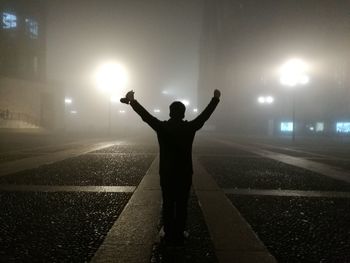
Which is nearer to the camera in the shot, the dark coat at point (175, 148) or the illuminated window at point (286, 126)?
the dark coat at point (175, 148)

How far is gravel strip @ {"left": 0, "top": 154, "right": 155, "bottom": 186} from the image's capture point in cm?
977

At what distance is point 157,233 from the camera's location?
5.25m

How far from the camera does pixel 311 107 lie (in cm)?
5938

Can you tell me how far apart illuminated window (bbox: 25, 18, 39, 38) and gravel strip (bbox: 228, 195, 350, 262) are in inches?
1966

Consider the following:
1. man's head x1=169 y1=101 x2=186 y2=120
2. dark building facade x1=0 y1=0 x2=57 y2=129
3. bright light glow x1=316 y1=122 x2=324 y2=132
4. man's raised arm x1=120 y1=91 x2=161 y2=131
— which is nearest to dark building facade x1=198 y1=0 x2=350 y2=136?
bright light glow x1=316 y1=122 x2=324 y2=132

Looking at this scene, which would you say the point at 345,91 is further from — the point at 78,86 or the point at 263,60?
the point at 78,86

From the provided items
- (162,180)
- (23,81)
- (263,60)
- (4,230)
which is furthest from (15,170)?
(263,60)

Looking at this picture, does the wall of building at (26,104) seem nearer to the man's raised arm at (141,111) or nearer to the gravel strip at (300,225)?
the gravel strip at (300,225)

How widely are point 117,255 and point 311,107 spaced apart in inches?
2329

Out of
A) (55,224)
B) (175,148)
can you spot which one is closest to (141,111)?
(175,148)

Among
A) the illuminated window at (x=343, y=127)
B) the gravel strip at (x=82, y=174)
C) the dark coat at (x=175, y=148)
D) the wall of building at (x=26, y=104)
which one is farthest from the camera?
the illuminated window at (x=343, y=127)

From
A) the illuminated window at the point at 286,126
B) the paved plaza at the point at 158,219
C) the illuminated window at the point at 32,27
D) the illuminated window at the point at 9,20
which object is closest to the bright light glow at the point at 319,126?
the illuminated window at the point at 286,126

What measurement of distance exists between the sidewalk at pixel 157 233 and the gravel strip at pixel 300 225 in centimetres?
20

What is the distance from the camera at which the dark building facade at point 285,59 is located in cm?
5544
